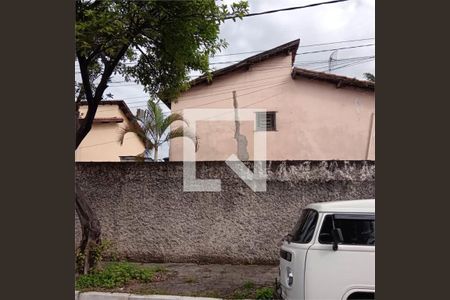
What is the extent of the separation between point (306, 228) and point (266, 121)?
8.66 meters

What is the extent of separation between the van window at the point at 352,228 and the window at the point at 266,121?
8.60 meters

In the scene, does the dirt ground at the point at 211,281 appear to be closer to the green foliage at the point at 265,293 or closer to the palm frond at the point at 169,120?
the green foliage at the point at 265,293

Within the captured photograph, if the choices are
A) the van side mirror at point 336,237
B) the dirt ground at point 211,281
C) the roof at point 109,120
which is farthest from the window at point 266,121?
the van side mirror at point 336,237

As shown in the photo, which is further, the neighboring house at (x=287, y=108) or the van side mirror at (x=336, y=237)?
the neighboring house at (x=287, y=108)

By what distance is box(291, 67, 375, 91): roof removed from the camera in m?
12.3

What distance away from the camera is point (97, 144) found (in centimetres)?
1556

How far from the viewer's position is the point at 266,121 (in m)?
13.0

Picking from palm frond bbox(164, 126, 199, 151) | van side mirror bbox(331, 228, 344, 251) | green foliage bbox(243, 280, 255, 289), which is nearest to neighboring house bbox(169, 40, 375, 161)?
palm frond bbox(164, 126, 199, 151)

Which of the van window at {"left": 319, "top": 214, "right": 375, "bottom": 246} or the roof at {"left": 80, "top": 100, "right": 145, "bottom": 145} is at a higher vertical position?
the roof at {"left": 80, "top": 100, "right": 145, "bottom": 145}

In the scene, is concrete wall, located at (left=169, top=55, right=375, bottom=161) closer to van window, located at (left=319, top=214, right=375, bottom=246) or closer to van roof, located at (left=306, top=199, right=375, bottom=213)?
van roof, located at (left=306, top=199, right=375, bottom=213)

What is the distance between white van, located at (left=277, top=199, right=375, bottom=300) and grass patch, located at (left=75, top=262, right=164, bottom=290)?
2.63m

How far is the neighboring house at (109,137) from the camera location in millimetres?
15309

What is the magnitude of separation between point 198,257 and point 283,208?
1669mm

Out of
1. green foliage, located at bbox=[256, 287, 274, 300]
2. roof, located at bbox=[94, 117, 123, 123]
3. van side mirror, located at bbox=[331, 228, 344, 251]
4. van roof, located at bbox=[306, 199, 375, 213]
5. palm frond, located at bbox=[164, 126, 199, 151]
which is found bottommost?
green foliage, located at bbox=[256, 287, 274, 300]
